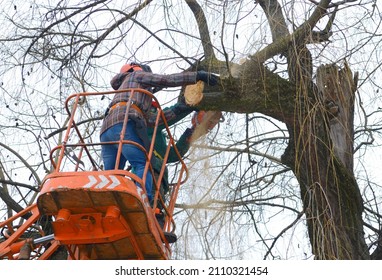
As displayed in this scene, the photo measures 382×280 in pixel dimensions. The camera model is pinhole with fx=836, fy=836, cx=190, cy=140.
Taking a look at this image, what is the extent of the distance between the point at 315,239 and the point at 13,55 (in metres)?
3.36

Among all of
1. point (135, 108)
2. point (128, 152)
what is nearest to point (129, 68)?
point (135, 108)

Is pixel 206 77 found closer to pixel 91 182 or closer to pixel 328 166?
pixel 328 166

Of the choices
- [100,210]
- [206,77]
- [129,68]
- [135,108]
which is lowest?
[100,210]

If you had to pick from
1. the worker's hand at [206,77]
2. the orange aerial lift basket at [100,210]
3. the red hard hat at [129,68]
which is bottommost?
the orange aerial lift basket at [100,210]

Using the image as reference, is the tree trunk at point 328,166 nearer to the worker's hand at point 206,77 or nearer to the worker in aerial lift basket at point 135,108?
the worker's hand at point 206,77

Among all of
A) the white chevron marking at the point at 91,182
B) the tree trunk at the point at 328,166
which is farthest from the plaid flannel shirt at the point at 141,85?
the white chevron marking at the point at 91,182

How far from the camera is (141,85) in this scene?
6.55m

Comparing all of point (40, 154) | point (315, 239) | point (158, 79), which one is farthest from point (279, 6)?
point (40, 154)

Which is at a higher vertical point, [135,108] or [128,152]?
[135,108]

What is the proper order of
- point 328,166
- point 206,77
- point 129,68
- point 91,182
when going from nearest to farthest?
1. point 91,182
2. point 328,166
3. point 206,77
4. point 129,68

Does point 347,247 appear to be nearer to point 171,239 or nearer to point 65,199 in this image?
point 171,239

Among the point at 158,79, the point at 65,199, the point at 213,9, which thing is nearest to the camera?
the point at 65,199

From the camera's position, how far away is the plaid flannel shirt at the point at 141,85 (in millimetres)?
6406

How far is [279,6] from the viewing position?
6145mm
